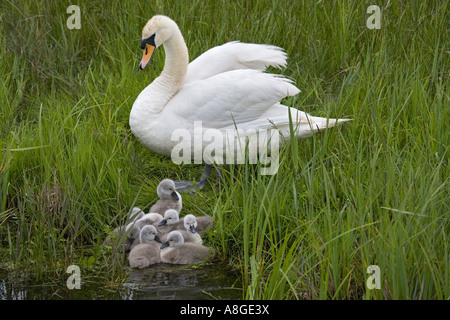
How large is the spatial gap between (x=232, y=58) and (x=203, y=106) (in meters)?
0.63

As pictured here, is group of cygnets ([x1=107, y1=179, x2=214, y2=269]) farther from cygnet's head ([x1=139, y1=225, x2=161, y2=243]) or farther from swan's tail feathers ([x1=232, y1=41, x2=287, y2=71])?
swan's tail feathers ([x1=232, y1=41, x2=287, y2=71])

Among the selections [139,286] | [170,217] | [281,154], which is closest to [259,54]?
[281,154]

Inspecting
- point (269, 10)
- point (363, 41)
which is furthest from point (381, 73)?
point (269, 10)

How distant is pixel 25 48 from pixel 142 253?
2846 millimetres

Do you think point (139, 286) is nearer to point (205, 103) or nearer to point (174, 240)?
point (174, 240)

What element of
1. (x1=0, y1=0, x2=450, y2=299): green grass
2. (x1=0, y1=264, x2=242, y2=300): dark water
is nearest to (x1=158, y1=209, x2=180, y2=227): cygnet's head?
(x1=0, y1=0, x2=450, y2=299): green grass

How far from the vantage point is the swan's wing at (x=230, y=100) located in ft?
16.9

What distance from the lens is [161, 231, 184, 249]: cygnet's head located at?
14.8 feet

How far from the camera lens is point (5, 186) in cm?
Result: 479

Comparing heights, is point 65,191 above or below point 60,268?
above
